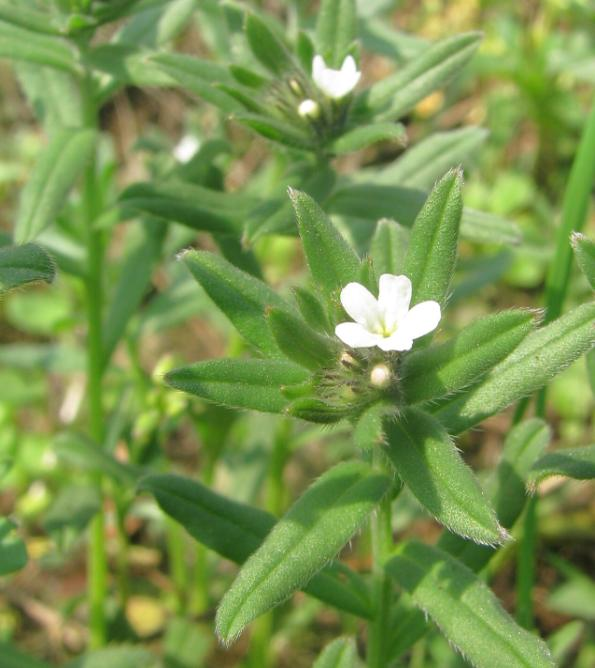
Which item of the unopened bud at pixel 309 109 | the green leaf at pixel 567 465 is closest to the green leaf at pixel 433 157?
the unopened bud at pixel 309 109

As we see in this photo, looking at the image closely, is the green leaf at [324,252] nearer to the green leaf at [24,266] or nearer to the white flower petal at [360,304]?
the white flower petal at [360,304]

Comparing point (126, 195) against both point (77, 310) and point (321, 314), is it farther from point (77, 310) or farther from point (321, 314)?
point (77, 310)

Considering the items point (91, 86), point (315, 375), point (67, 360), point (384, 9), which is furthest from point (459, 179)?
point (67, 360)

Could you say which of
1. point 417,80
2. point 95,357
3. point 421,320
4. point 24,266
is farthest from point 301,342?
point 95,357

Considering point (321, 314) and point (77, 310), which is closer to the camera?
point (321, 314)

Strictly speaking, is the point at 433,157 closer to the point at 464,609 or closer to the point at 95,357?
the point at 95,357

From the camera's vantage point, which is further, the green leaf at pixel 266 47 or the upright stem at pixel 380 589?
the green leaf at pixel 266 47

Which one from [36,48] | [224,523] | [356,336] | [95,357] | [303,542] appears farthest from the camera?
[95,357]
